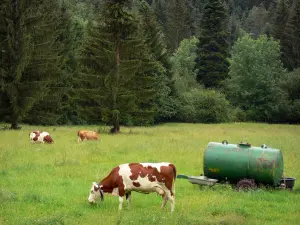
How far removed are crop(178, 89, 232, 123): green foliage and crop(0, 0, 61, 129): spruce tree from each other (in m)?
23.2

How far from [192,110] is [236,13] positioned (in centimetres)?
10044

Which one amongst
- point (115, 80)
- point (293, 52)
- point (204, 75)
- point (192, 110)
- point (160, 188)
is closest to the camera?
point (160, 188)

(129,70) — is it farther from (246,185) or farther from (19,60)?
(246,185)

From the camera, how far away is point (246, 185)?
15625 mm

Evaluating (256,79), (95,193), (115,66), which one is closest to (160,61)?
(256,79)

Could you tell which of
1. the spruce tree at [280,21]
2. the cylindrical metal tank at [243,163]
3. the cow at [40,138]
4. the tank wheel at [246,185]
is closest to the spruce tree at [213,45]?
the spruce tree at [280,21]

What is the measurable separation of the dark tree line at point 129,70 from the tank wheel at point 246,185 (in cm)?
2111

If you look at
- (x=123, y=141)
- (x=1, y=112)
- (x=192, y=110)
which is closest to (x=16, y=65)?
(x=1, y=112)

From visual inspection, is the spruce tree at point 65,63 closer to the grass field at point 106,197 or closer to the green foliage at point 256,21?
the grass field at point 106,197

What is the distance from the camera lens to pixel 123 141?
95.5ft

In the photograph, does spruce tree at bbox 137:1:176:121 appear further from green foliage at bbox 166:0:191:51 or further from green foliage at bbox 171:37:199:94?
green foliage at bbox 166:0:191:51

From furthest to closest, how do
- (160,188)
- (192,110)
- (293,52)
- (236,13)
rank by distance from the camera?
(236,13)
(293,52)
(192,110)
(160,188)

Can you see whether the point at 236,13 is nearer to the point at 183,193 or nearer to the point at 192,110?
the point at 192,110

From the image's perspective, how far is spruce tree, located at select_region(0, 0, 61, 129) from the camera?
37.4m
